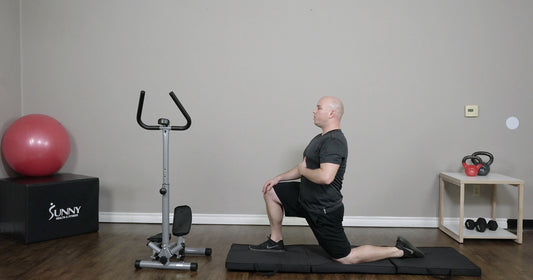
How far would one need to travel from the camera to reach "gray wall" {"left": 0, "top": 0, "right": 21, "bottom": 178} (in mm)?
3809

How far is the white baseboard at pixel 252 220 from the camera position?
4.00 meters

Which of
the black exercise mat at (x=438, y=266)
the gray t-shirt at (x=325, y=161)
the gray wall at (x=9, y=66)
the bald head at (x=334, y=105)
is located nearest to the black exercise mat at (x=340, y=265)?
the black exercise mat at (x=438, y=266)

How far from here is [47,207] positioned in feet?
11.1

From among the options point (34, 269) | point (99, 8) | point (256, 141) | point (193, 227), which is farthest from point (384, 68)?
point (34, 269)

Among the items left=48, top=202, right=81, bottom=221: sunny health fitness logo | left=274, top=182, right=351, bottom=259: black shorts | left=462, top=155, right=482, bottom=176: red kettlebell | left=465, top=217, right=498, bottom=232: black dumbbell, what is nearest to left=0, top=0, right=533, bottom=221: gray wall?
left=462, top=155, right=482, bottom=176: red kettlebell

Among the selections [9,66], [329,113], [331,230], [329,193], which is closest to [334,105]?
[329,113]

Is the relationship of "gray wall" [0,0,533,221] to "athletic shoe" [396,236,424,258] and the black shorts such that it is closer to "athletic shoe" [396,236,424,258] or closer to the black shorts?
"athletic shoe" [396,236,424,258]

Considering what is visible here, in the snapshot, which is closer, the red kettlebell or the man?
the man

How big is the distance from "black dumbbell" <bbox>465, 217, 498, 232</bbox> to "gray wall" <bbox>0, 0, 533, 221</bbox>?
0.39 metres

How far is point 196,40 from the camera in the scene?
13.1ft

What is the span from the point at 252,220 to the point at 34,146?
6.49ft

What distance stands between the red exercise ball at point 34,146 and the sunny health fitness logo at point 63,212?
0.38 metres

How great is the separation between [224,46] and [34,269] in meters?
2.40

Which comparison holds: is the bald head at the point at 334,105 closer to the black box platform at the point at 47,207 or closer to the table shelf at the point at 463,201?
the table shelf at the point at 463,201
